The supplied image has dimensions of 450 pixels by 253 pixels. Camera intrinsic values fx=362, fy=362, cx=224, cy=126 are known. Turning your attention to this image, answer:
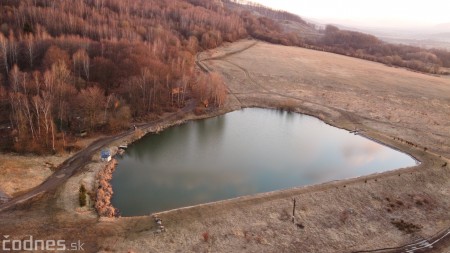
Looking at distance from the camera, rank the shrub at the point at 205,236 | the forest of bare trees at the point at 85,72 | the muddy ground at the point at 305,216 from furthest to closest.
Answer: the forest of bare trees at the point at 85,72, the shrub at the point at 205,236, the muddy ground at the point at 305,216

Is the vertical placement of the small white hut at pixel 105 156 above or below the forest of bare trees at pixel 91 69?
below

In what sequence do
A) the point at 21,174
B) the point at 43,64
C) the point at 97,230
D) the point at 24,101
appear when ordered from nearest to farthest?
the point at 97,230, the point at 21,174, the point at 24,101, the point at 43,64

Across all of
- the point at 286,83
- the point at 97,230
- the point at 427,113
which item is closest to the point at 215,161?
the point at 97,230

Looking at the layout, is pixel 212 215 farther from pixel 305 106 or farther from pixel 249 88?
pixel 249 88

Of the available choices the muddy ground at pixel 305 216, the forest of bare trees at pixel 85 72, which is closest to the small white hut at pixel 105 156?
the muddy ground at pixel 305 216

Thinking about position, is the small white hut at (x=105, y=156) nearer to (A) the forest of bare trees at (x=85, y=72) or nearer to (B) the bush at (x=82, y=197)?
(A) the forest of bare trees at (x=85, y=72)

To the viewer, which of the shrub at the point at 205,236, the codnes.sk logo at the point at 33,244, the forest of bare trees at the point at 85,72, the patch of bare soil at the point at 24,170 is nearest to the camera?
the codnes.sk logo at the point at 33,244

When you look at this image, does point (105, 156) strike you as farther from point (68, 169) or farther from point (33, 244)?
point (33, 244)

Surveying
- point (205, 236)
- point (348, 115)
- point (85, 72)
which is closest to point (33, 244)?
point (205, 236)
